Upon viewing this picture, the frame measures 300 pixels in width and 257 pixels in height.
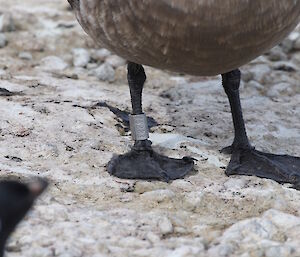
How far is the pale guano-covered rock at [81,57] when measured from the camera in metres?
5.84

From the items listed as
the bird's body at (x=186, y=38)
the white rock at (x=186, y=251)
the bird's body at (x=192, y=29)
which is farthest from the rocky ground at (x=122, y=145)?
the bird's body at (x=192, y=29)

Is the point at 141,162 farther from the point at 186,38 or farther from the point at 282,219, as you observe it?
the point at 282,219

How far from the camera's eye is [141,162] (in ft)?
12.7

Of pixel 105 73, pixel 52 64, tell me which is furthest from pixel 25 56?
pixel 105 73

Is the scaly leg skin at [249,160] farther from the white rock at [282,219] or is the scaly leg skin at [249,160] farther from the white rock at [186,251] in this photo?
the white rock at [186,251]

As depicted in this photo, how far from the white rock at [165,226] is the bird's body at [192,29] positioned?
86 cm

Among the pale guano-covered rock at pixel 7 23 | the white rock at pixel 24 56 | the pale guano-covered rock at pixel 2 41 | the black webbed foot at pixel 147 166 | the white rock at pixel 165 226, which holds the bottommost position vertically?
the white rock at pixel 24 56

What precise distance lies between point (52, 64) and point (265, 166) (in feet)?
8.30

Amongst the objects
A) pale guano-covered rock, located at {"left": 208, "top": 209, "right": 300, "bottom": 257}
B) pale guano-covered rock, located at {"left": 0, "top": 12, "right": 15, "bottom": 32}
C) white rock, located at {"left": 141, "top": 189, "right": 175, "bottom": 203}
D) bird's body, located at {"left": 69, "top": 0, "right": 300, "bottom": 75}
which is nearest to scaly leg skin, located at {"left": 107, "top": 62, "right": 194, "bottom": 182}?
white rock, located at {"left": 141, "top": 189, "right": 175, "bottom": 203}

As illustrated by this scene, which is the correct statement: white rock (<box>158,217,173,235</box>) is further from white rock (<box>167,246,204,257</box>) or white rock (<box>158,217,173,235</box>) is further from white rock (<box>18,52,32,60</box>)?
white rock (<box>18,52,32,60</box>)

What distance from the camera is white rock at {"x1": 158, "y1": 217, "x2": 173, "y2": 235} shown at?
2973 mm

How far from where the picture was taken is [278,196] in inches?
136

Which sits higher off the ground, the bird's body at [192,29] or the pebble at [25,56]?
the bird's body at [192,29]

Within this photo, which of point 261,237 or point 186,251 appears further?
point 261,237
